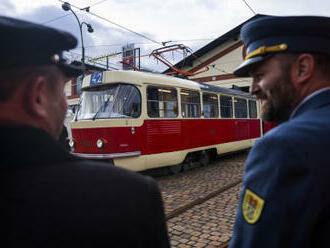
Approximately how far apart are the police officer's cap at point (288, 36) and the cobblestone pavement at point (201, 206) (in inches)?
108

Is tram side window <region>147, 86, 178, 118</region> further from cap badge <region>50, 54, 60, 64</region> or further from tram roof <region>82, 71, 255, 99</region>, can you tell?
cap badge <region>50, 54, 60, 64</region>

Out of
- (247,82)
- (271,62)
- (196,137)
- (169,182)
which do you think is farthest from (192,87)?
(247,82)

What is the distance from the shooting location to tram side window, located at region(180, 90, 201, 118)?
7.62 metres

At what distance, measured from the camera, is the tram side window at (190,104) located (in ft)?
25.0

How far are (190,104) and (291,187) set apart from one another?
7042 mm

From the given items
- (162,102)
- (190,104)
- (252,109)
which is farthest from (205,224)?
(252,109)

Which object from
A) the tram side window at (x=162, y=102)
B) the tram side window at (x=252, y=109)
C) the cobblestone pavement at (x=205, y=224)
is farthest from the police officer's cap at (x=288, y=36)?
the tram side window at (x=252, y=109)

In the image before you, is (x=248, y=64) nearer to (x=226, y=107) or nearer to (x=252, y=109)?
(x=226, y=107)

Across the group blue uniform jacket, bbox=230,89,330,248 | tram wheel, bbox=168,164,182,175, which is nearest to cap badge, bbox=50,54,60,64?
blue uniform jacket, bbox=230,89,330,248

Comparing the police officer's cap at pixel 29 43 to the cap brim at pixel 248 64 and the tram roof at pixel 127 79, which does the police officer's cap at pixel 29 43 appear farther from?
the tram roof at pixel 127 79

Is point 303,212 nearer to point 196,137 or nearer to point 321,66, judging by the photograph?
point 321,66

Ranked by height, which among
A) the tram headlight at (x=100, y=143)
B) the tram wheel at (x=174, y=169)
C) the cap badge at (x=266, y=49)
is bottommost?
the tram wheel at (x=174, y=169)

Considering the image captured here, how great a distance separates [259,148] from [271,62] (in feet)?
1.85

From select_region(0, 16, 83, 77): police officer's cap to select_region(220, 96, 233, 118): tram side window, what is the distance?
882cm
